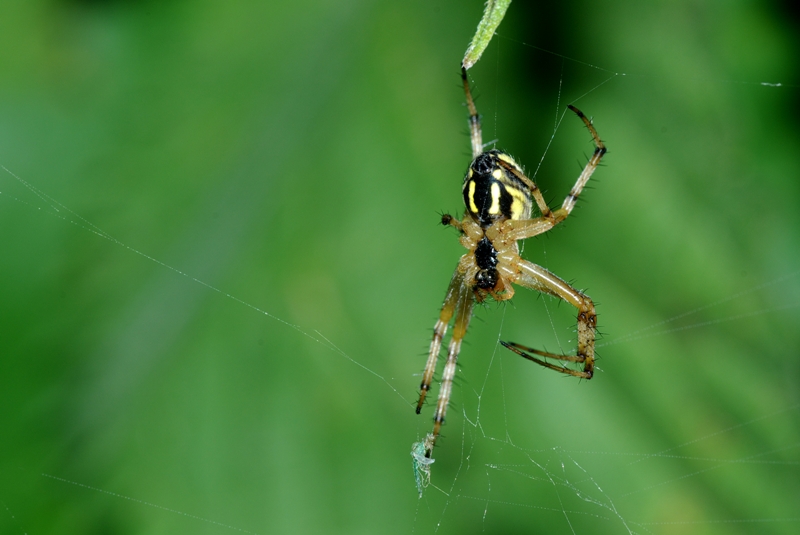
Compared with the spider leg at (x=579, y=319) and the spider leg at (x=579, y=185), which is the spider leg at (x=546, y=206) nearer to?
the spider leg at (x=579, y=185)

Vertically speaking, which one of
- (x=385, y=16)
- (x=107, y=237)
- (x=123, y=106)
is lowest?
(x=107, y=237)

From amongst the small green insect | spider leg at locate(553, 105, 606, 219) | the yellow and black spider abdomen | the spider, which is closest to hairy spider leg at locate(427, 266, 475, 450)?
the spider

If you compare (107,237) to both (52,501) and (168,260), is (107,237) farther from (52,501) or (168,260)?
(52,501)

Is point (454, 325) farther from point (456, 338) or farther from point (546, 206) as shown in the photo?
point (546, 206)

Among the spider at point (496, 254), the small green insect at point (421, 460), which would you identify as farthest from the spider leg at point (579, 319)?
the small green insect at point (421, 460)

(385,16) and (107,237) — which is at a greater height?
(385,16)

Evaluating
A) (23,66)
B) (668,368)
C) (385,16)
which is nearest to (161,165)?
(23,66)

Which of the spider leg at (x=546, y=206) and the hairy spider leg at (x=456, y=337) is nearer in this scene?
the spider leg at (x=546, y=206)
